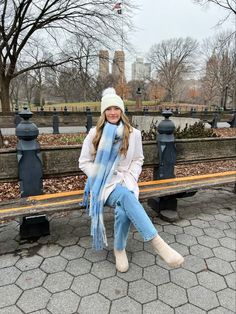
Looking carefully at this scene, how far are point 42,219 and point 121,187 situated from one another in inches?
41.5

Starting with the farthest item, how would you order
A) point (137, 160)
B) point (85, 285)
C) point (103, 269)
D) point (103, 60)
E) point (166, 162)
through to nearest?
point (103, 60)
point (166, 162)
point (137, 160)
point (103, 269)
point (85, 285)

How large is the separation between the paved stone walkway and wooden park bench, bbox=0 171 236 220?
46 centimetres

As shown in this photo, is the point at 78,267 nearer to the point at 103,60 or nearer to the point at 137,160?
the point at 137,160

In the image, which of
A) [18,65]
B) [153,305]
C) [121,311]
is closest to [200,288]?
A: [153,305]

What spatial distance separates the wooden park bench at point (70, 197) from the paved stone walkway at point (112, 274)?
0.46 m

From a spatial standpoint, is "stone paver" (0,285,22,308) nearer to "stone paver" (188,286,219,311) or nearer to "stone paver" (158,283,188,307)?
"stone paver" (158,283,188,307)

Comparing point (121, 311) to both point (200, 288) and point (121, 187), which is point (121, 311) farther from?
point (121, 187)

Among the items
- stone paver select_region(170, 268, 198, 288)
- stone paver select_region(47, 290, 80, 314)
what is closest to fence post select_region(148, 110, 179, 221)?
stone paver select_region(170, 268, 198, 288)

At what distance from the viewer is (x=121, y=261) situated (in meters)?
2.43

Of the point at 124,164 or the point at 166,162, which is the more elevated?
the point at 124,164

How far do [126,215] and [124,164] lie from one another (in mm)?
491

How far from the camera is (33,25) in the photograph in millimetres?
13289

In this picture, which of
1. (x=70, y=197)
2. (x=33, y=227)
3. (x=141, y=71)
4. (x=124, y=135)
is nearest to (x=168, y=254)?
(x=124, y=135)

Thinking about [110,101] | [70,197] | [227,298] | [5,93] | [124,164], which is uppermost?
[5,93]
